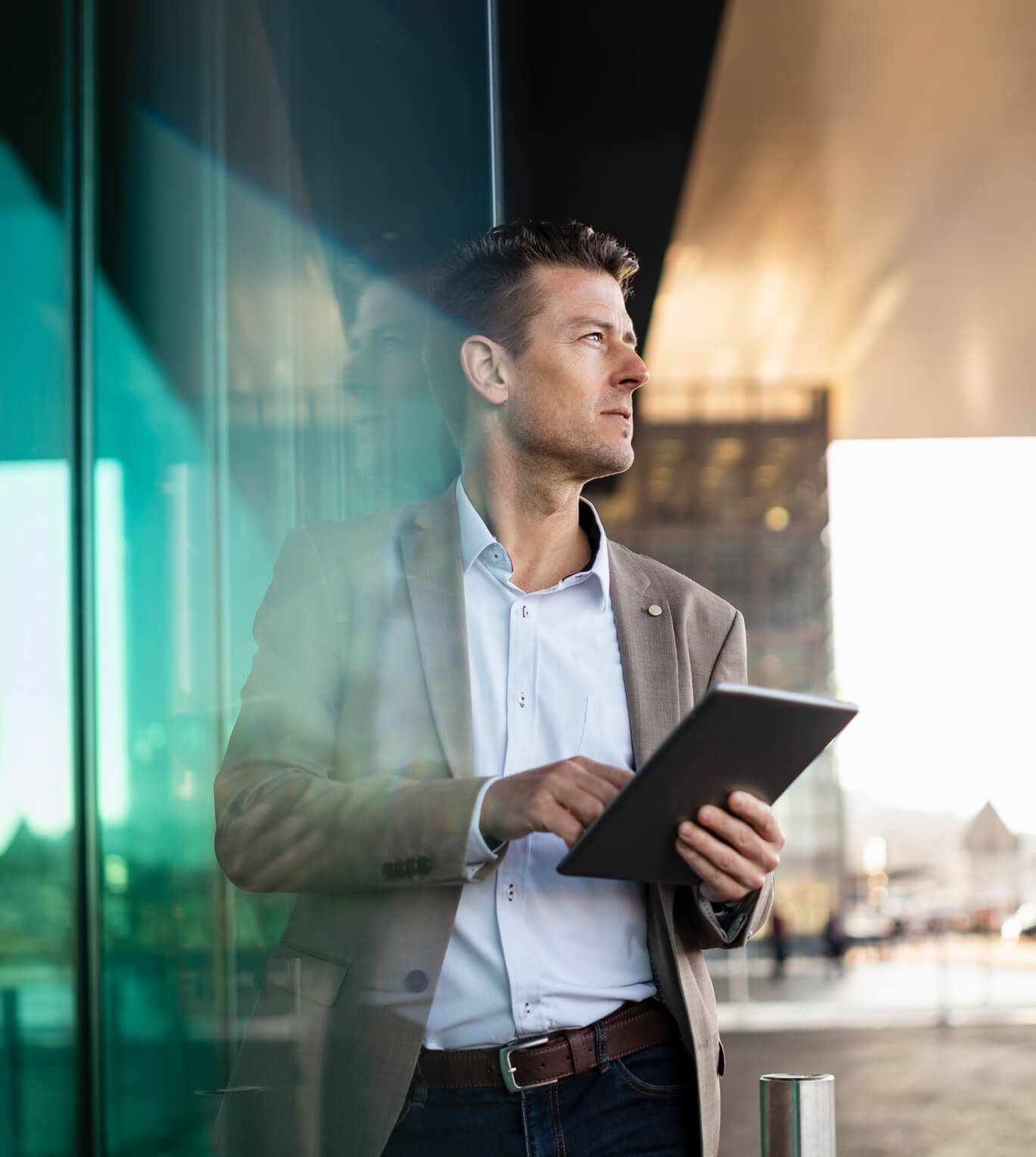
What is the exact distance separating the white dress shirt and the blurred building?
31.0 m

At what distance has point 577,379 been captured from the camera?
178 cm

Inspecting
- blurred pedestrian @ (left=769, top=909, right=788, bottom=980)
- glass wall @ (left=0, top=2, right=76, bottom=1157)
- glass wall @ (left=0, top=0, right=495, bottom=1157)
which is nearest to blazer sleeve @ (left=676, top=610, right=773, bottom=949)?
glass wall @ (left=0, top=0, right=495, bottom=1157)

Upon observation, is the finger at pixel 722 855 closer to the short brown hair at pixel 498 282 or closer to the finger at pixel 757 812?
the finger at pixel 757 812

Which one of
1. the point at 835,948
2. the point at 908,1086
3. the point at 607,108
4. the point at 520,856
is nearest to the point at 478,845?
the point at 520,856

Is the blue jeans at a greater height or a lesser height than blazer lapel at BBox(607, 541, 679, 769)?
lesser

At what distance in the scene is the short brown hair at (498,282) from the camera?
184 centimetres

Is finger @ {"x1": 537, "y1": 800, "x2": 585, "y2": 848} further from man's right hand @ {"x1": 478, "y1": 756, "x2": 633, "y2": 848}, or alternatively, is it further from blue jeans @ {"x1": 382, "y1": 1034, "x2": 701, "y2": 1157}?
blue jeans @ {"x1": 382, "y1": 1034, "x2": 701, "y2": 1157}

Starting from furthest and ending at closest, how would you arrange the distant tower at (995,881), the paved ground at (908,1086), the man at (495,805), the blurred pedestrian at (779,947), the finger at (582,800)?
the distant tower at (995,881), the blurred pedestrian at (779,947), the paved ground at (908,1086), the man at (495,805), the finger at (582,800)

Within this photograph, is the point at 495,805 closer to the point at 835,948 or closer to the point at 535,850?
the point at 535,850

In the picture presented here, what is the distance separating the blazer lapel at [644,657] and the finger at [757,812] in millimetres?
227

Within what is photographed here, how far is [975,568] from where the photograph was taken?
30344 millimetres

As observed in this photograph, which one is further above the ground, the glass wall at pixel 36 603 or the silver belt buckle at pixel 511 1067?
the glass wall at pixel 36 603

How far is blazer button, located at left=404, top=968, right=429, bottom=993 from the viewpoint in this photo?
151 centimetres

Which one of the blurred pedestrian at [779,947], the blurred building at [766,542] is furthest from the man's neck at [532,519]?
the blurred building at [766,542]
